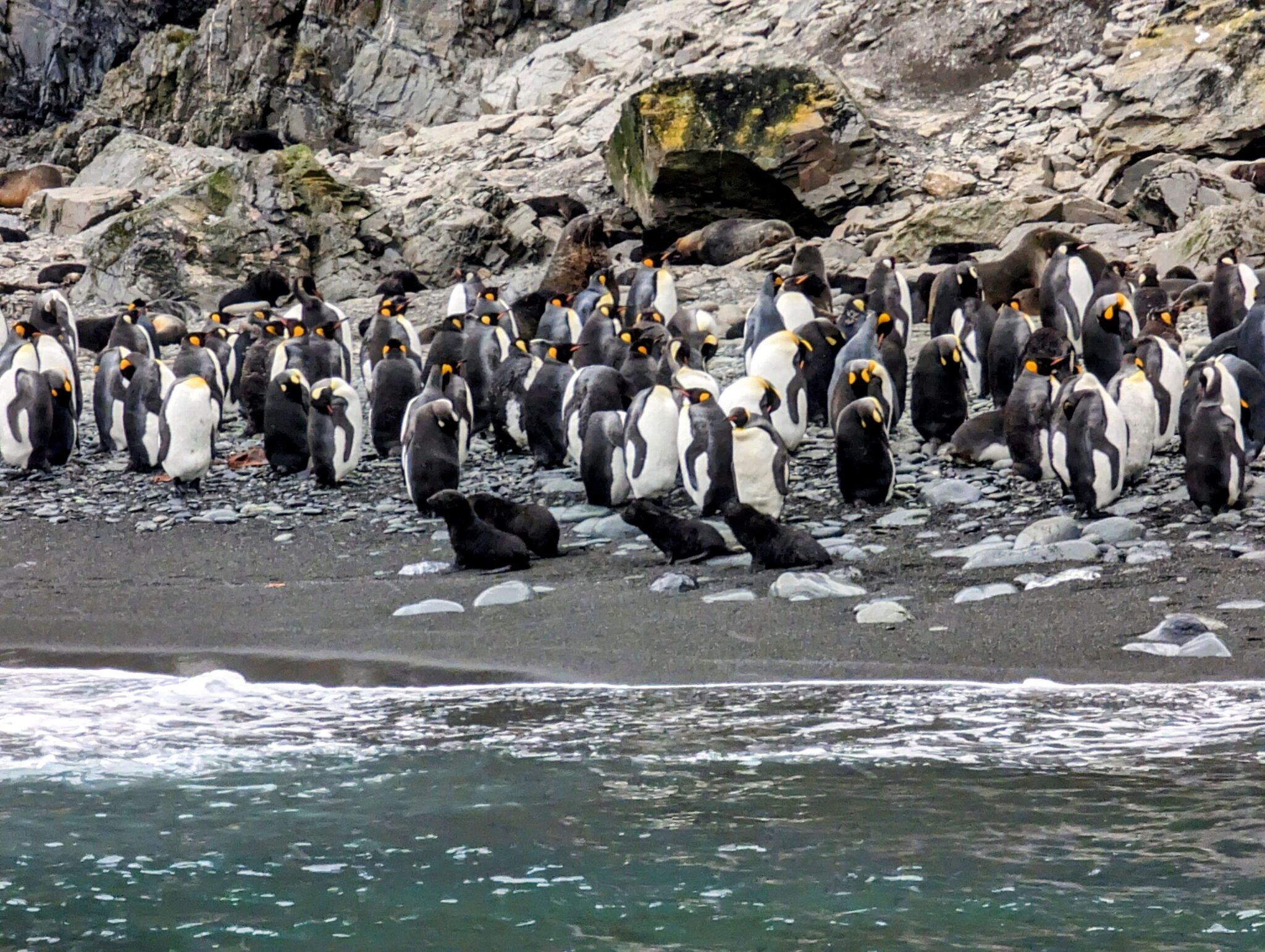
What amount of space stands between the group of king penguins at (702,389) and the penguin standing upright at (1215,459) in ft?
0.04

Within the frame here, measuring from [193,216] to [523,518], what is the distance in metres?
13.0

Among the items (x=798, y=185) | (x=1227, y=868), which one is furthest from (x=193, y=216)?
(x=1227, y=868)

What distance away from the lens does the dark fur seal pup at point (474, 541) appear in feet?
24.4

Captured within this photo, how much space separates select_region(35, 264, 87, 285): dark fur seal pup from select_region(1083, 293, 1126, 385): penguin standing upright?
45.1ft

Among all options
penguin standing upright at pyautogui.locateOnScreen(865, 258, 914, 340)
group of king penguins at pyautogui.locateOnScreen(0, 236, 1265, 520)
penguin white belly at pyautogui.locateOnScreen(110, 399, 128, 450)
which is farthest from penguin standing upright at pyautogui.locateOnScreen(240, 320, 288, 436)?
penguin standing upright at pyautogui.locateOnScreen(865, 258, 914, 340)

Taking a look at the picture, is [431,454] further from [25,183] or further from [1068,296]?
[25,183]

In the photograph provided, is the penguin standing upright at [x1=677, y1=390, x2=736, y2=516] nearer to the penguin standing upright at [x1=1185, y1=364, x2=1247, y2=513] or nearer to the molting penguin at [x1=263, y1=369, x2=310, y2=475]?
the penguin standing upright at [x1=1185, y1=364, x2=1247, y2=513]

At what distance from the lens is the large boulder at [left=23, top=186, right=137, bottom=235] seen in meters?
24.4

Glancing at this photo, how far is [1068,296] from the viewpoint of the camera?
1214 centimetres

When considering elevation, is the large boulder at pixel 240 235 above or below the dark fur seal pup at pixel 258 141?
below

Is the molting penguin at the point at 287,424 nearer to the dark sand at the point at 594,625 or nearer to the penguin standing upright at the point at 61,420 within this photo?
the penguin standing upright at the point at 61,420

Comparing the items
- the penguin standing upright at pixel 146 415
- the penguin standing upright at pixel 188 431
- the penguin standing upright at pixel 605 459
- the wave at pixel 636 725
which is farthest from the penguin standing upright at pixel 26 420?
the wave at pixel 636 725

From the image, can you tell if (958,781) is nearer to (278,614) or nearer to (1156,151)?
(278,614)

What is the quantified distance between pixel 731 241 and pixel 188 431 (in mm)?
9969
